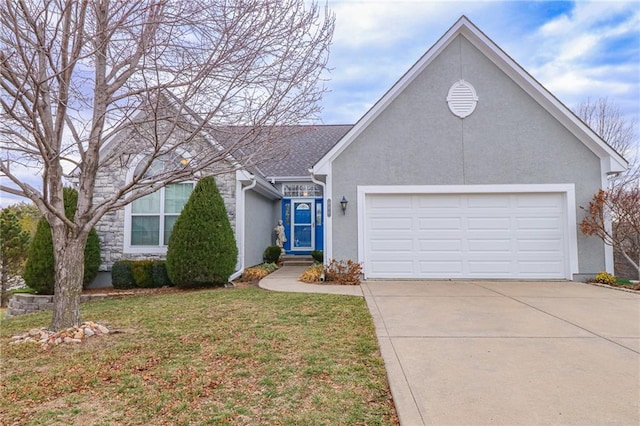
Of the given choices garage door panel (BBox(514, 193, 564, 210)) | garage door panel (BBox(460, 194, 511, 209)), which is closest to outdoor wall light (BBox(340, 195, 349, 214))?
garage door panel (BBox(460, 194, 511, 209))

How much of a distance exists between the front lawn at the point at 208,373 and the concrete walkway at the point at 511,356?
0.35m

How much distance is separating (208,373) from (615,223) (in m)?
10.1

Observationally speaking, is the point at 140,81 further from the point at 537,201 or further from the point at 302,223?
the point at 302,223

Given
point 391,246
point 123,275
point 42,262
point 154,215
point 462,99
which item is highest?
point 462,99

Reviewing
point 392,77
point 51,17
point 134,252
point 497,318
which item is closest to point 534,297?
point 497,318

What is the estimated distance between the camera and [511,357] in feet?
13.2

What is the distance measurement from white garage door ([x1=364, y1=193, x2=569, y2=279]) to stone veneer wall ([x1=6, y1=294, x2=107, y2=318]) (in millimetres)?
7300

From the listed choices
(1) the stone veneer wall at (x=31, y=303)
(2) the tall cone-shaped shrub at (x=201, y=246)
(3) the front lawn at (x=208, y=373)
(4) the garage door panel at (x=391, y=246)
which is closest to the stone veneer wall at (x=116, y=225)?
(2) the tall cone-shaped shrub at (x=201, y=246)

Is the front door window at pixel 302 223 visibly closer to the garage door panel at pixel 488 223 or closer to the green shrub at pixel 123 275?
the green shrub at pixel 123 275

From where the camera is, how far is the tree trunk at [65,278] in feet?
17.0

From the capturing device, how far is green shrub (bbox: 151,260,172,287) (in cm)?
991

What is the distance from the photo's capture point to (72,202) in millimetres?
9547

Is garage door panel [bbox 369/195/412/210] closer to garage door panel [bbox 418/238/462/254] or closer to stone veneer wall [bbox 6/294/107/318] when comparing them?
garage door panel [bbox 418/238/462/254]

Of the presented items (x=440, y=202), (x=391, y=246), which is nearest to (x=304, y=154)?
(x=391, y=246)
